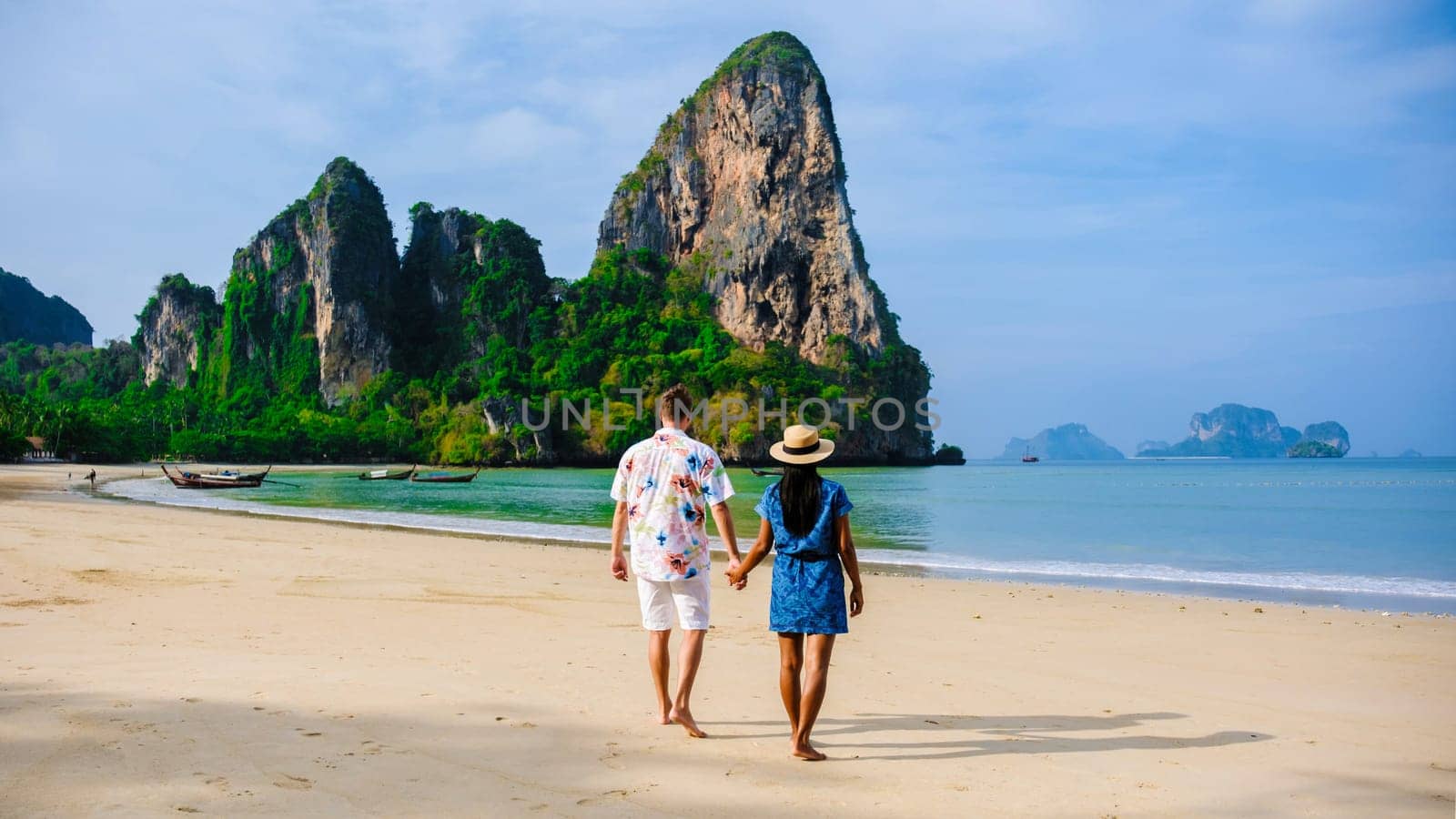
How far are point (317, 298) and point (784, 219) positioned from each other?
52.4 metres

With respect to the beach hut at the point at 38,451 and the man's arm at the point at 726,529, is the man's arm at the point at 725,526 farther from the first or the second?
the beach hut at the point at 38,451

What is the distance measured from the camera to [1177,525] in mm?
24703

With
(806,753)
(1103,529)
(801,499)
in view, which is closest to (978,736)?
(806,753)

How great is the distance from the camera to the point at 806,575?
13.9 feet

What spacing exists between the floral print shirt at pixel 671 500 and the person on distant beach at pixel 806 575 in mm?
308

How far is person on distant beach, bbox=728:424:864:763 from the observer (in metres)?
4.18

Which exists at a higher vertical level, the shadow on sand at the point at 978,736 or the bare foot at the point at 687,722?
the bare foot at the point at 687,722

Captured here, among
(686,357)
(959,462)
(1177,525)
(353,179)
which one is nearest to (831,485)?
(1177,525)

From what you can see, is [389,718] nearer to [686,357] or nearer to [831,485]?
[831,485]

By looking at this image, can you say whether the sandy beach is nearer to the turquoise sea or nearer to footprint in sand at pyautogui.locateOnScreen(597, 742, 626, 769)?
footprint in sand at pyautogui.locateOnScreen(597, 742, 626, 769)

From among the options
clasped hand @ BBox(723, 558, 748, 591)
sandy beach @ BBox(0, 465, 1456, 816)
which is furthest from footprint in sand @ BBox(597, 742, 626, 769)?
clasped hand @ BBox(723, 558, 748, 591)

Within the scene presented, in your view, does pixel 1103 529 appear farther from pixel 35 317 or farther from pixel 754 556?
pixel 35 317

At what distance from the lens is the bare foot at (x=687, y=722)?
14.5 feet

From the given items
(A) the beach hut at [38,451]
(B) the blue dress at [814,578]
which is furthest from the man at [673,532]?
(A) the beach hut at [38,451]
